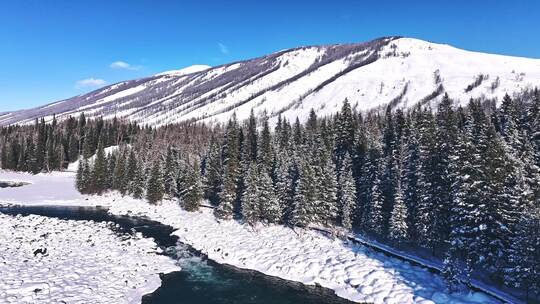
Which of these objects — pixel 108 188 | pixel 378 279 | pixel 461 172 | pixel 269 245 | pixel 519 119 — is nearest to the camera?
pixel 378 279

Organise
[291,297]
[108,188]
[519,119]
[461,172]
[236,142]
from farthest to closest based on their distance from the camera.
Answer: [108,188] < [236,142] < [519,119] < [461,172] < [291,297]

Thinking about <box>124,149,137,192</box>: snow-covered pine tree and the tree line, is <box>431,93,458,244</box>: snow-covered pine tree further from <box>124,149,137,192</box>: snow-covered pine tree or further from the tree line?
the tree line

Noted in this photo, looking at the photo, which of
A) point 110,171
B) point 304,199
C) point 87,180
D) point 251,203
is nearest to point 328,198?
point 304,199

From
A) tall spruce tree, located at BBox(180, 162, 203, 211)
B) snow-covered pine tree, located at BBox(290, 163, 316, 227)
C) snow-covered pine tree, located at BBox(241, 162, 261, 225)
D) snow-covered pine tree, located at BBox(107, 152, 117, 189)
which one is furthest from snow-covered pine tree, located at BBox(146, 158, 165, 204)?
snow-covered pine tree, located at BBox(290, 163, 316, 227)

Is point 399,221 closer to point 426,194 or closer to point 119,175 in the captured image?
point 426,194

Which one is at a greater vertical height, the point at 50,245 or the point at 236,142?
the point at 236,142

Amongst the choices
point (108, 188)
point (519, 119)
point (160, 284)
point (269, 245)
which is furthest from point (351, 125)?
point (108, 188)

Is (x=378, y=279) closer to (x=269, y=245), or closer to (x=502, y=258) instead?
(x=502, y=258)
